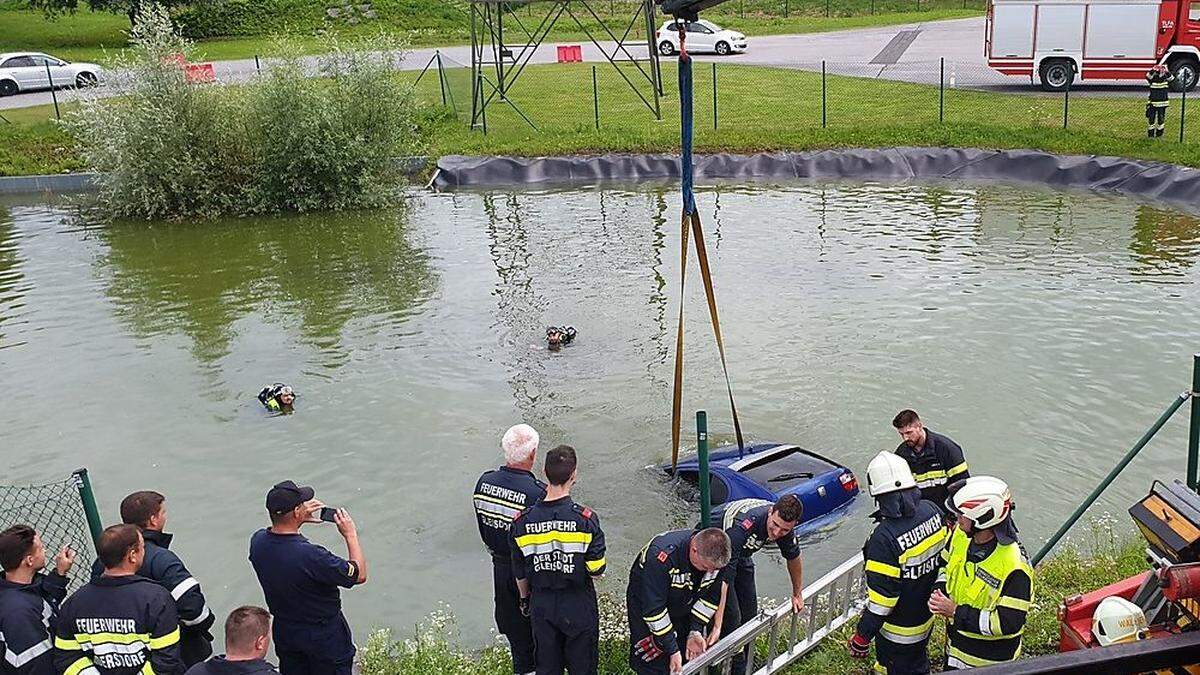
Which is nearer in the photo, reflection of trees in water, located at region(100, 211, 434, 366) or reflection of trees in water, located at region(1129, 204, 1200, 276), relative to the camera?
reflection of trees in water, located at region(100, 211, 434, 366)

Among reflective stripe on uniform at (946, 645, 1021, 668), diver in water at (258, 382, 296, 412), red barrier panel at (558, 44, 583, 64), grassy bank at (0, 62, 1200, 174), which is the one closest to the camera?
reflective stripe on uniform at (946, 645, 1021, 668)

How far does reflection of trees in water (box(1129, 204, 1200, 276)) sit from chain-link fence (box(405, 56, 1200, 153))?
4773 mm

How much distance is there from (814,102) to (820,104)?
332mm

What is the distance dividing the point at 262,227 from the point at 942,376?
16.1 metres

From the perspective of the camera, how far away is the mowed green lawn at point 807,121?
25.1 metres

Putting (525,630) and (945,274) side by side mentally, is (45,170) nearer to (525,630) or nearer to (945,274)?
(945,274)

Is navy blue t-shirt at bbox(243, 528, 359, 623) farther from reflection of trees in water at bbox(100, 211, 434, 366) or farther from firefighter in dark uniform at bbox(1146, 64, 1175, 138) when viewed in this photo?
firefighter in dark uniform at bbox(1146, 64, 1175, 138)

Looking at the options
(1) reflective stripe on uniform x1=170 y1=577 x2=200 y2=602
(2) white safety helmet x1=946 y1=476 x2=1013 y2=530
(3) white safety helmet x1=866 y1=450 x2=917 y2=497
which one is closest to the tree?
(1) reflective stripe on uniform x1=170 y1=577 x2=200 y2=602

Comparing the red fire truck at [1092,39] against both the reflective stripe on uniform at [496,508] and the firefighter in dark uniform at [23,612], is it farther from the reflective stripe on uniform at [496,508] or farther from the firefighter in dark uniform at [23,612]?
the firefighter in dark uniform at [23,612]

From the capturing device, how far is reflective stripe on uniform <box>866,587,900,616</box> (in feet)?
18.8

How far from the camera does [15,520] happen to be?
9297 millimetres

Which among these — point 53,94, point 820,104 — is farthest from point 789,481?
point 53,94

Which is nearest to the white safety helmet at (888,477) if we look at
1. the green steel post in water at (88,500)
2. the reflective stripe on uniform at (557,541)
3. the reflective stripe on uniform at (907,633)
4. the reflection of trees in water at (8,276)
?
the reflective stripe on uniform at (907,633)

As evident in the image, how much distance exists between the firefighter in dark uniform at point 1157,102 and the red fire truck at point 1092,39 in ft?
15.4
